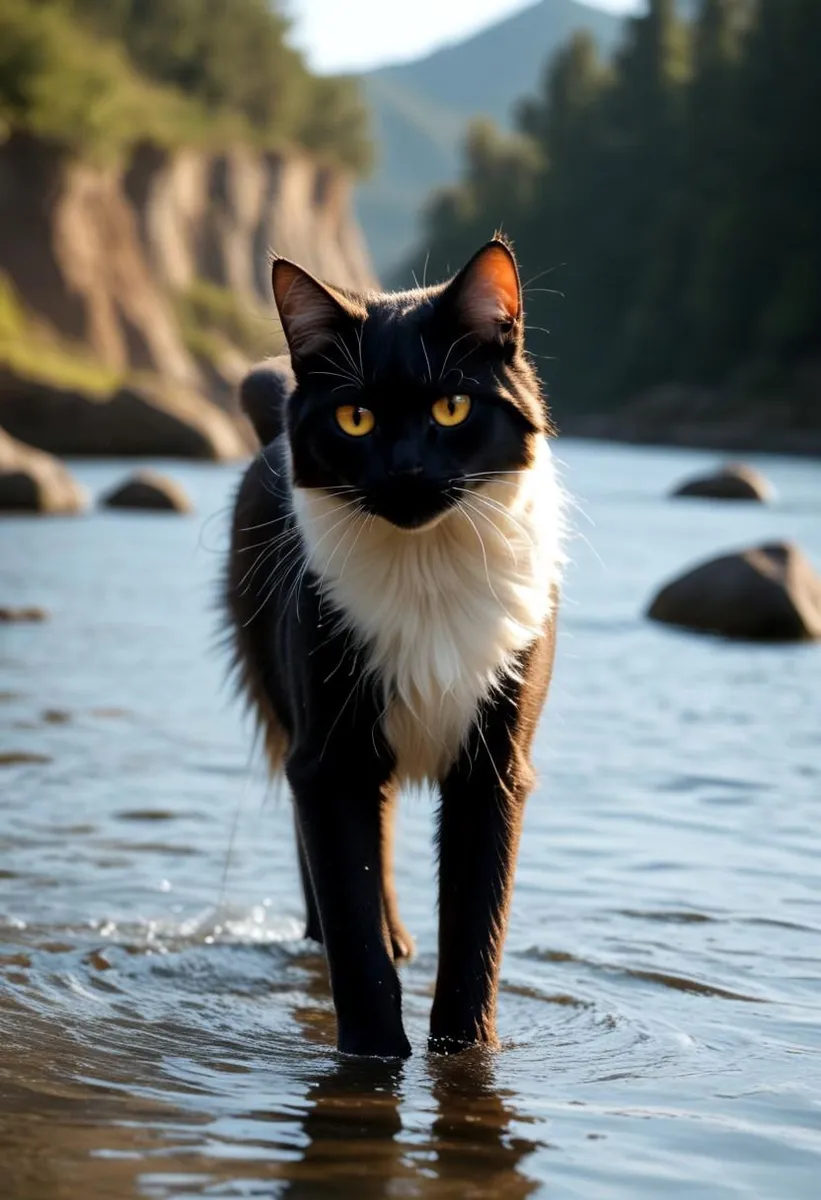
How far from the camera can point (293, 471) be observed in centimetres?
381

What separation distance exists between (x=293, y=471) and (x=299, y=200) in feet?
205

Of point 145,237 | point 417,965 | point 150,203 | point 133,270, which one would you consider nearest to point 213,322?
point 145,237

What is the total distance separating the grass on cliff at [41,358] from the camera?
32.2 metres

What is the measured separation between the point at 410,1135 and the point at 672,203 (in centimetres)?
6255

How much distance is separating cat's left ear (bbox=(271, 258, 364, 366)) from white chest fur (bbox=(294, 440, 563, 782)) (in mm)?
304

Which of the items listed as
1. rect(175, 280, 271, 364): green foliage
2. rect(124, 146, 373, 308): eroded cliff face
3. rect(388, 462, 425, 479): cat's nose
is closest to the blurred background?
rect(388, 462, 425, 479): cat's nose

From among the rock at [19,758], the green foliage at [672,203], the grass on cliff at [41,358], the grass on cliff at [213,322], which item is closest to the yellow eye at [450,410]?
the rock at [19,758]

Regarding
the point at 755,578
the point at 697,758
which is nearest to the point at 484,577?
the point at 697,758

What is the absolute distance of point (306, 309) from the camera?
3711mm

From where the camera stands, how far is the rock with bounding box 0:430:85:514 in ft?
62.4

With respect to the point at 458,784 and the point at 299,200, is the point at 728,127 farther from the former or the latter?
the point at 458,784

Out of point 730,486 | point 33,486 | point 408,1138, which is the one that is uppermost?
point 730,486

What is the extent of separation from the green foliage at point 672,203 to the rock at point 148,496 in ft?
94.0

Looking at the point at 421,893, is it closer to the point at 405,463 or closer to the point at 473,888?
the point at 473,888
